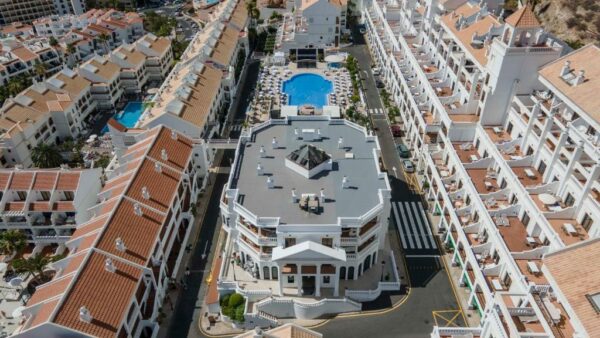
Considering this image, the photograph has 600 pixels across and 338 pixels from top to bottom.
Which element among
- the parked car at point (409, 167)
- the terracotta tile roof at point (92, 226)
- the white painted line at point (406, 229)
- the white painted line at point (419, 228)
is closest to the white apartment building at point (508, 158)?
the parked car at point (409, 167)

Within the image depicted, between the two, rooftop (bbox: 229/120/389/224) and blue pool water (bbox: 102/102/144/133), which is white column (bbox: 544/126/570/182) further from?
blue pool water (bbox: 102/102/144/133)

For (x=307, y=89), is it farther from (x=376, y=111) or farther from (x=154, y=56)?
(x=154, y=56)

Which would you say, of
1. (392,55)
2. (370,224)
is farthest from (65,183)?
(392,55)

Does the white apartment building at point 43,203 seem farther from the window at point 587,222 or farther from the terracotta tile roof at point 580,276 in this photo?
the window at point 587,222

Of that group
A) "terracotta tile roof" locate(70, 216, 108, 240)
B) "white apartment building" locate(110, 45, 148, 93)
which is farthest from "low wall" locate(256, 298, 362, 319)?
"white apartment building" locate(110, 45, 148, 93)

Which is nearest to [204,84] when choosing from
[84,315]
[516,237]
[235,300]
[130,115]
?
[130,115]
